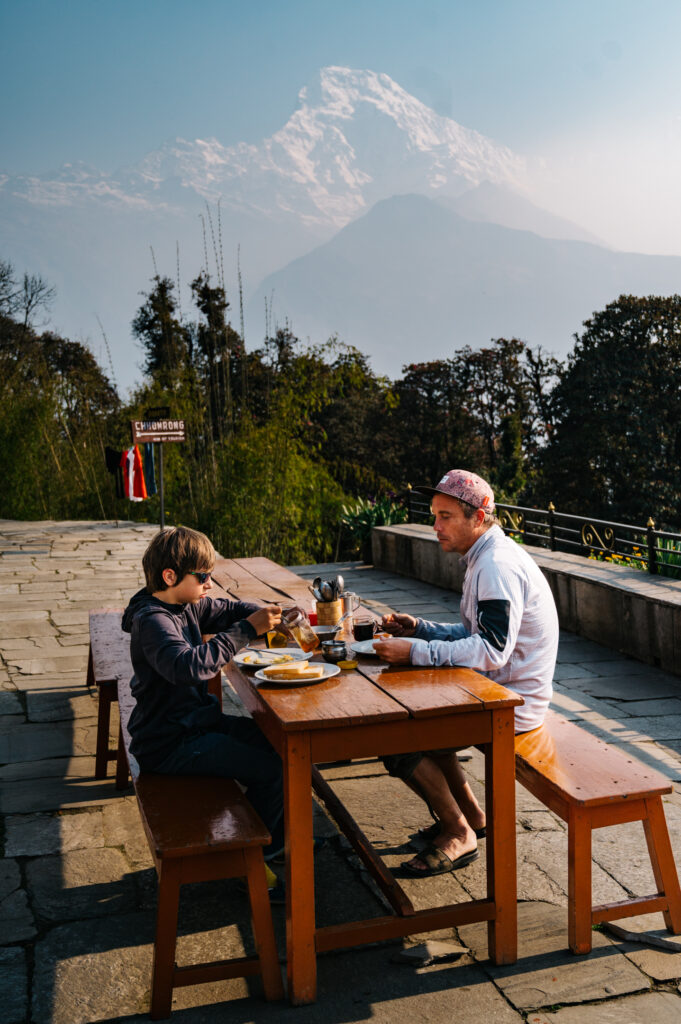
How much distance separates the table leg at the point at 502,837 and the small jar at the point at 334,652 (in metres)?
0.56

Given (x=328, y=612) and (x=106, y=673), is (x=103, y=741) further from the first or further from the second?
(x=328, y=612)

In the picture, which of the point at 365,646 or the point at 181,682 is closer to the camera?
the point at 181,682

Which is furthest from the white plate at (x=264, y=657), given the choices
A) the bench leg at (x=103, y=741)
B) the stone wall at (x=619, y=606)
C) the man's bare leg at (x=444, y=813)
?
the stone wall at (x=619, y=606)

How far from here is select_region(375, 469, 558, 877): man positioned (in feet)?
9.33

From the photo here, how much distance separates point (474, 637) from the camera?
284cm

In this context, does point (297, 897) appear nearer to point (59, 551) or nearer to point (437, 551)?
point (437, 551)

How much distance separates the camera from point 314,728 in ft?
7.80

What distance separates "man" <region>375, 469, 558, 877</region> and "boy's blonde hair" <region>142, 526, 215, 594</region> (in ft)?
2.03

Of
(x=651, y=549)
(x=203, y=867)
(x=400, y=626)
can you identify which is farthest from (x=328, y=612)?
(x=651, y=549)

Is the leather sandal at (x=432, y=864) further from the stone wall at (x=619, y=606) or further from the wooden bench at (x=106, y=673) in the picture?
the stone wall at (x=619, y=606)

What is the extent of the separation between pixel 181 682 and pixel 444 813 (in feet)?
3.55

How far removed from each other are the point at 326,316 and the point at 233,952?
199486 mm

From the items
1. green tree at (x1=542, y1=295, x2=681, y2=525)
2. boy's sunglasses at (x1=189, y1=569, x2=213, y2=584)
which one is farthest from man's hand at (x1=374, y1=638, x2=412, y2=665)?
green tree at (x1=542, y1=295, x2=681, y2=525)

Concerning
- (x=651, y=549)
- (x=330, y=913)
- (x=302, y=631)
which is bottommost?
(x=330, y=913)
